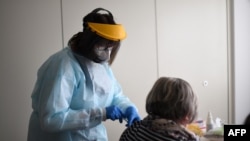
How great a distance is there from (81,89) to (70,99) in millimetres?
71

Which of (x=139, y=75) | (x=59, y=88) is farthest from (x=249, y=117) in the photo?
(x=59, y=88)

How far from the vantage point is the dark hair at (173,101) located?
1052 millimetres

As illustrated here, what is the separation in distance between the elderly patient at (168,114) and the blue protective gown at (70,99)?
26 cm

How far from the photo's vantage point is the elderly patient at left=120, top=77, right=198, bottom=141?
40.3 inches

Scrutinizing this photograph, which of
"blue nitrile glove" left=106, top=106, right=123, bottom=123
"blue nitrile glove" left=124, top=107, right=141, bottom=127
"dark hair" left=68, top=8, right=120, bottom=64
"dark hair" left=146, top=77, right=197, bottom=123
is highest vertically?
"dark hair" left=68, top=8, right=120, bottom=64

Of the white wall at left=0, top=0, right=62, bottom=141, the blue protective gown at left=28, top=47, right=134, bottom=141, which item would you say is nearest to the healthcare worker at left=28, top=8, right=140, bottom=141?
the blue protective gown at left=28, top=47, right=134, bottom=141

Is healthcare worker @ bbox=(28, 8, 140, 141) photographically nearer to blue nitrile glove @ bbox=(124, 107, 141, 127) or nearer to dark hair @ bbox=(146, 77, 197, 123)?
blue nitrile glove @ bbox=(124, 107, 141, 127)

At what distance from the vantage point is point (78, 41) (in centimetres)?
131

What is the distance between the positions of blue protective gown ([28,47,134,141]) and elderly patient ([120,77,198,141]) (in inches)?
10.3

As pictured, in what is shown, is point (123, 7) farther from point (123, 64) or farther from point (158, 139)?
point (158, 139)

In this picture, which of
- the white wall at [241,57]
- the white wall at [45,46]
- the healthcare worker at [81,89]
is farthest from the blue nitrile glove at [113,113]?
the white wall at [241,57]

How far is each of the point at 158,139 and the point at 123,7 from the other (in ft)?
4.32

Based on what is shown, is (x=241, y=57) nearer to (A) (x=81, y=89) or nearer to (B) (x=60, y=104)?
(A) (x=81, y=89)

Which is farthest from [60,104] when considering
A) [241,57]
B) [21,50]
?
[241,57]
